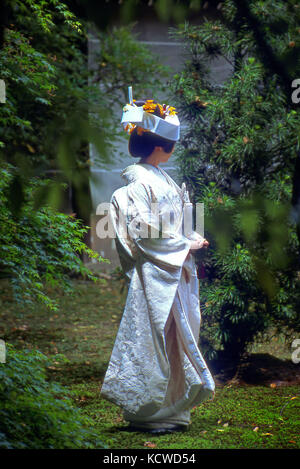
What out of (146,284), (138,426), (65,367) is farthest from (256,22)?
(65,367)

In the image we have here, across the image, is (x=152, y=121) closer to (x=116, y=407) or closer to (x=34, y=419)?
(x=34, y=419)

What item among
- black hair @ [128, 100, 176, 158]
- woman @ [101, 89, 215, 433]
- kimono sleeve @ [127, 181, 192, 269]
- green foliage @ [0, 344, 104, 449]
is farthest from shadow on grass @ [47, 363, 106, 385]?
green foliage @ [0, 344, 104, 449]

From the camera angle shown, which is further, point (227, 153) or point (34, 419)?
point (227, 153)

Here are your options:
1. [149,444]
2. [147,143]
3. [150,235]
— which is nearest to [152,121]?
[147,143]

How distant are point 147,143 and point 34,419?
162 centimetres

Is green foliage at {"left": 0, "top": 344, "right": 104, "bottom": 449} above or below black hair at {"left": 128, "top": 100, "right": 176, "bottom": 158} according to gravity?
A: below

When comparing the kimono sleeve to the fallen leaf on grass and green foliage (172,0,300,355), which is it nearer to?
green foliage (172,0,300,355)

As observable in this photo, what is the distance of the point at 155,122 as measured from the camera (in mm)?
3176

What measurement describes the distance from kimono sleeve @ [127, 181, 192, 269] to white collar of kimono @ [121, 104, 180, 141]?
286 millimetres

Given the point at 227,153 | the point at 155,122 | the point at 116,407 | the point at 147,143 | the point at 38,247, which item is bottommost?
the point at 116,407

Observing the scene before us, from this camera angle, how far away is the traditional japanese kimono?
3084 millimetres

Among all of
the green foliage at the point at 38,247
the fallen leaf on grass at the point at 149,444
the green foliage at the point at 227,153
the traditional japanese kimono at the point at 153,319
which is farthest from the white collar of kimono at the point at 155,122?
the fallen leaf on grass at the point at 149,444

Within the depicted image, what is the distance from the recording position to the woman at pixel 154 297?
3088mm
